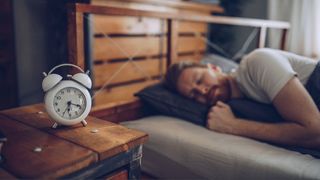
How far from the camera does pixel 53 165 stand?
0.83 meters

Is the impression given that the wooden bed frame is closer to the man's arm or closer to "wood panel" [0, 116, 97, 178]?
"wood panel" [0, 116, 97, 178]

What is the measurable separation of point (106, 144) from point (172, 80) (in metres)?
0.83

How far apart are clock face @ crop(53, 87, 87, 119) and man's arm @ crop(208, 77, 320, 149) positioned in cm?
73

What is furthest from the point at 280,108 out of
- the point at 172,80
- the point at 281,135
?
the point at 172,80

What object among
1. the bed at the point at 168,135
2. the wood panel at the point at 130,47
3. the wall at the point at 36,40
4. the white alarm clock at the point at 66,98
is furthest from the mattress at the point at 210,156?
the wall at the point at 36,40

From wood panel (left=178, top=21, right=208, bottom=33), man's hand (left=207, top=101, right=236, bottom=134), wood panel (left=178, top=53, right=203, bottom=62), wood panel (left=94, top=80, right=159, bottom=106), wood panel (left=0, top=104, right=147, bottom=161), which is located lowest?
wood panel (left=94, top=80, right=159, bottom=106)

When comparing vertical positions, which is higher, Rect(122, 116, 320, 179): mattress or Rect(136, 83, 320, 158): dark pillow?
Rect(136, 83, 320, 158): dark pillow

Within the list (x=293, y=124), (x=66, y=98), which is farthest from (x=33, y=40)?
(x=293, y=124)

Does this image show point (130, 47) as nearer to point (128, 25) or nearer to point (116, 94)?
point (128, 25)

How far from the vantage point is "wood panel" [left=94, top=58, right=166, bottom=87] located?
227cm

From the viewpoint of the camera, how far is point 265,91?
4.85 feet

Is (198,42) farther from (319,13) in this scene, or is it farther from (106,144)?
(106,144)

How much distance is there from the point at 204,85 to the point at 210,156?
355 mm

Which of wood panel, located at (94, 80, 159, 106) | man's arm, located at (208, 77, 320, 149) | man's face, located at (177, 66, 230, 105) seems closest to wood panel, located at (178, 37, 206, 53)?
wood panel, located at (94, 80, 159, 106)
